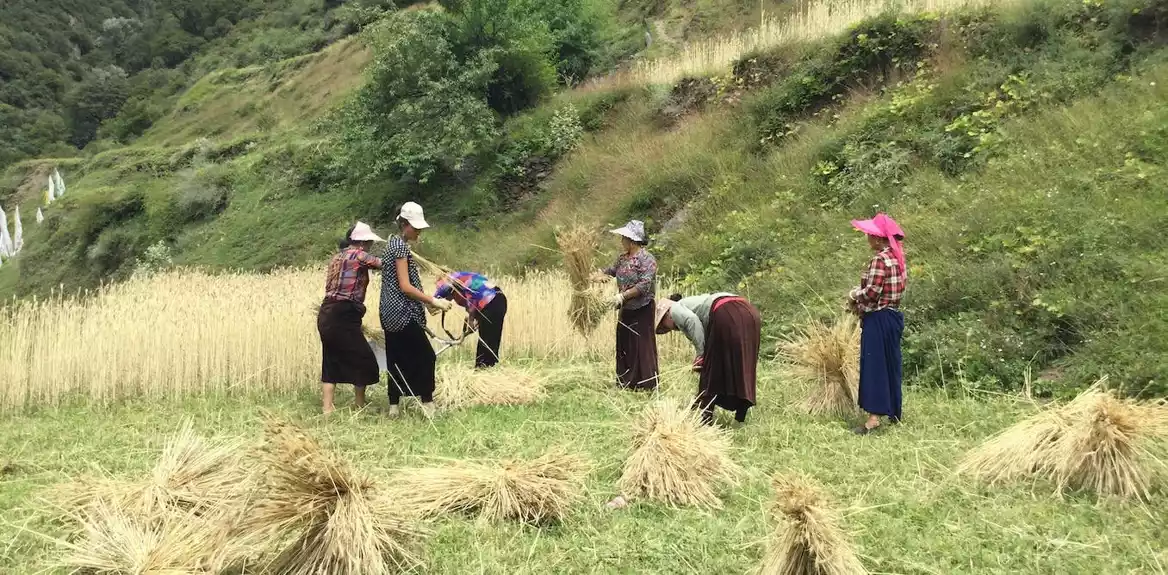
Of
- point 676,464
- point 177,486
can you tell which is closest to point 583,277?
point 676,464

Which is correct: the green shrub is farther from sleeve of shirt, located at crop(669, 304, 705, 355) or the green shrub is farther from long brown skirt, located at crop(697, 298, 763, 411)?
long brown skirt, located at crop(697, 298, 763, 411)

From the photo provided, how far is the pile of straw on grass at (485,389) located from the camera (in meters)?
5.17

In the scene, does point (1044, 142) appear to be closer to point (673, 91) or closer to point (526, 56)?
point (673, 91)

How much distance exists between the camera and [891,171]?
8.22 metres

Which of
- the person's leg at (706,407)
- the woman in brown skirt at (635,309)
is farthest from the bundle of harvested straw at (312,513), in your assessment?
the woman in brown skirt at (635,309)

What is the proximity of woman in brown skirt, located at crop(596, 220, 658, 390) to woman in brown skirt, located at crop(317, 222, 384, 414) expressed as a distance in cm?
169

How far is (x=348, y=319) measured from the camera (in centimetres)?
506

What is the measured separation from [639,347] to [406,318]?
169cm

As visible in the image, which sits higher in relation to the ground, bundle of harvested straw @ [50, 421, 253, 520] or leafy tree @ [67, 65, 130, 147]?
leafy tree @ [67, 65, 130, 147]

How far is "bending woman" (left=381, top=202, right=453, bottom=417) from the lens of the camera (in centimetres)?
→ 473

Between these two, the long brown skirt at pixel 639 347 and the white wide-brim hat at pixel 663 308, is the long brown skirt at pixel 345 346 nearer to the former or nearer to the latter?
the long brown skirt at pixel 639 347

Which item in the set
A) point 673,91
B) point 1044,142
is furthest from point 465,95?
point 1044,142

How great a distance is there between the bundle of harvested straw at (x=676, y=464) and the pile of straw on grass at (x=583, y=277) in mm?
2059

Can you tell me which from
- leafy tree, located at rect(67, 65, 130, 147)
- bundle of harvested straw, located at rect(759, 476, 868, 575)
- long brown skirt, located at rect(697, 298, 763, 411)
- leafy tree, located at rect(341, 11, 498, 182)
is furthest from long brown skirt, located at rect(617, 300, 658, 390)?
leafy tree, located at rect(67, 65, 130, 147)
